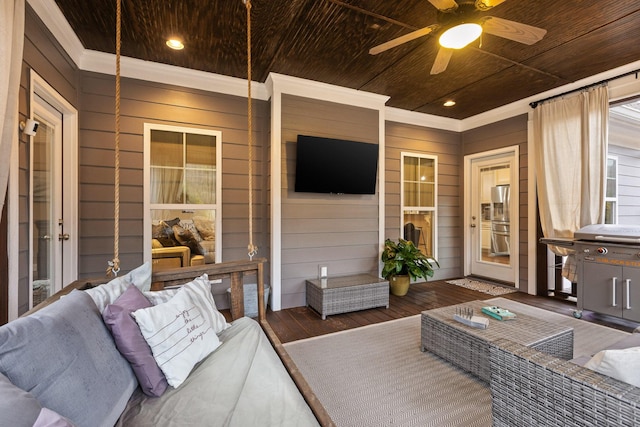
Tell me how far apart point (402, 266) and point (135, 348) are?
343 cm

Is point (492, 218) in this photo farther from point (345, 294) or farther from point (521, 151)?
point (345, 294)

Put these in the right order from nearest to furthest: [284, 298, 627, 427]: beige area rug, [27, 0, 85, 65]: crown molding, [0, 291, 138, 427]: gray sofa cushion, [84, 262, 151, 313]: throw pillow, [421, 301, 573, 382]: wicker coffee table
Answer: [0, 291, 138, 427]: gray sofa cushion → [84, 262, 151, 313]: throw pillow → [284, 298, 627, 427]: beige area rug → [421, 301, 573, 382]: wicker coffee table → [27, 0, 85, 65]: crown molding

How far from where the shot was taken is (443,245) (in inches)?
200

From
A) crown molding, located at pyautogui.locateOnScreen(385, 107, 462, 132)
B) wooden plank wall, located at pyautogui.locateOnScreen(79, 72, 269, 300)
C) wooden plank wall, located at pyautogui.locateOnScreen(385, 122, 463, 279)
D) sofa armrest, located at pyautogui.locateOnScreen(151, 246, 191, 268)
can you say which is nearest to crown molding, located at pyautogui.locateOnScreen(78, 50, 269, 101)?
wooden plank wall, located at pyautogui.locateOnScreen(79, 72, 269, 300)

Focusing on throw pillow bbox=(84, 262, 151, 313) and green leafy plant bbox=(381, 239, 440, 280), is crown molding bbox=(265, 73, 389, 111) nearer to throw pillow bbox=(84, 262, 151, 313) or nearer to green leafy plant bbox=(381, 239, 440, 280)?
green leafy plant bbox=(381, 239, 440, 280)

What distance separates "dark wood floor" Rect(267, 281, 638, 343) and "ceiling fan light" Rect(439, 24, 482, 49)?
2.72 metres

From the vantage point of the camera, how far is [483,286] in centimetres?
457

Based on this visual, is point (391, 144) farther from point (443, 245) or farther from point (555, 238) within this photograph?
point (555, 238)

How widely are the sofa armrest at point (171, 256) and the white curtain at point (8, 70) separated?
183 cm

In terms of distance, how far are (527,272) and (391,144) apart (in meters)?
2.80

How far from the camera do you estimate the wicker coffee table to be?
1.96 meters

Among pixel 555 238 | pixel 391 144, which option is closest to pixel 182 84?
pixel 391 144

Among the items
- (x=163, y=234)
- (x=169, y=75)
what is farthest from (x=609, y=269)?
(x=169, y=75)

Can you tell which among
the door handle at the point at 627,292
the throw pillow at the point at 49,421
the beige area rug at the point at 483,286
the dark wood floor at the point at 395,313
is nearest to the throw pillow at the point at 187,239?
the dark wood floor at the point at 395,313
